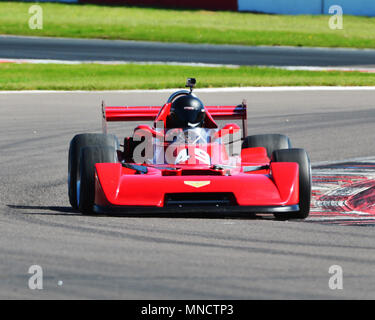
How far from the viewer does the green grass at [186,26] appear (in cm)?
3559

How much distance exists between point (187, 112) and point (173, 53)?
66.9 feet

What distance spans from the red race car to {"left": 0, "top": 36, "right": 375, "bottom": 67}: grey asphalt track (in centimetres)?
1781

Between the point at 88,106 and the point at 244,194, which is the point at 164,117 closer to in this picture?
the point at 244,194

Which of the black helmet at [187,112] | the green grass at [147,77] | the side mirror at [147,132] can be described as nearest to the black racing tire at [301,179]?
the black helmet at [187,112]

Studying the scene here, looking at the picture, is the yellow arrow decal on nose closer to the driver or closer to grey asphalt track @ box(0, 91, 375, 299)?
grey asphalt track @ box(0, 91, 375, 299)

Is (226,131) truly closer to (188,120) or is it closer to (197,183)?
(188,120)

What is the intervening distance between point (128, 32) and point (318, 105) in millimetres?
17757

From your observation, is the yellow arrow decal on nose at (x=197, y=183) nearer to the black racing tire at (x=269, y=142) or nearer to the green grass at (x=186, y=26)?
the black racing tire at (x=269, y=142)

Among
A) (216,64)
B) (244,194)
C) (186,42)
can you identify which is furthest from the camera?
(186,42)

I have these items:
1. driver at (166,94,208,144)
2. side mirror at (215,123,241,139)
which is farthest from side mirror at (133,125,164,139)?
side mirror at (215,123,241,139)

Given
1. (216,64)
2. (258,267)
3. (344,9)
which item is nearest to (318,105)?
(216,64)

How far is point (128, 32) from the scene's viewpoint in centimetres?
3650

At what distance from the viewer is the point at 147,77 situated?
80.8ft

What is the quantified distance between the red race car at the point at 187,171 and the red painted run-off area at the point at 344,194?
17.7 inches
